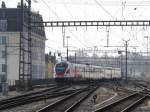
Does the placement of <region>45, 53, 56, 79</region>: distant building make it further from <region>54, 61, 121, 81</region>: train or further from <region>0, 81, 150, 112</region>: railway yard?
<region>0, 81, 150, 112</region>: railway yard

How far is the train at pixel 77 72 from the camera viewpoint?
5289 cm

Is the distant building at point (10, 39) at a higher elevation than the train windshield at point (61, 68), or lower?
higher

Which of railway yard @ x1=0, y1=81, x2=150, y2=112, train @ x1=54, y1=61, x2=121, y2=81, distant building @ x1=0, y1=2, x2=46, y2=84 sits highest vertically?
distant building @ x1=0, y1=2, x2=46, y2=84

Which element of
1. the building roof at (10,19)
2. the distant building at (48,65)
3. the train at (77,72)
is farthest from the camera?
the distant building at (48,65)

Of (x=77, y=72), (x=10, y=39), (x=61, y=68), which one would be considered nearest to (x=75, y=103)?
(x=61, y=68)

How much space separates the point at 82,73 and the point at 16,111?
3890cm

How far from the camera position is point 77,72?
55.8 metres

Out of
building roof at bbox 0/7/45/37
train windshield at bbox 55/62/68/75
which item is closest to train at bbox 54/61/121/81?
train windshield at bbox 55/62/68/75

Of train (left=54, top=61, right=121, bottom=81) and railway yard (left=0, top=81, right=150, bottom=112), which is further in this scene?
train (left=54, top=61, right=121, bottom=81)

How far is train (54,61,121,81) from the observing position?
5289 cm

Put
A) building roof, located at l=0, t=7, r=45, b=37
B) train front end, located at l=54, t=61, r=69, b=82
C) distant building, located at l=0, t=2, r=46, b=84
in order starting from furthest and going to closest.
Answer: building roof, located at l=0, t=7, r=45, b=37 → distant building, located at l=0, t=2, r=46, b=84 → train front end, located at l=54, t=61, r=69, b=82

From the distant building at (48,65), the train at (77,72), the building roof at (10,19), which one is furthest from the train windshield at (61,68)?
the distant building at (48,65)

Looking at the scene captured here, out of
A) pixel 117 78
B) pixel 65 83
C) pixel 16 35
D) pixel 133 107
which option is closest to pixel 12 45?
pixel 16 35

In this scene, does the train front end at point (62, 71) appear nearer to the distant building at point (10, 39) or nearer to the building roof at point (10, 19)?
the distant building at point (10, 39)
